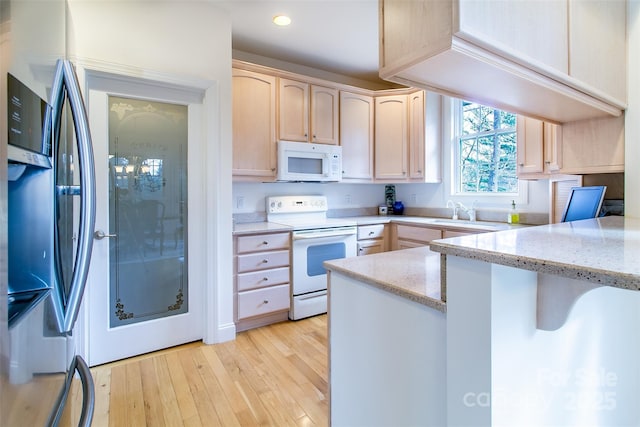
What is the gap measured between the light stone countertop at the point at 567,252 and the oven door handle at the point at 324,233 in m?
2.09

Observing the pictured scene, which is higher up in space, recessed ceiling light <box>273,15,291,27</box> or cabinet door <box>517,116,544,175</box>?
recessed ceiling light <box>273,15,291,27</box>

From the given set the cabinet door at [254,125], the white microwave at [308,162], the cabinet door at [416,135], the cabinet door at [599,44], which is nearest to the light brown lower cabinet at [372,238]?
the white microwave at [308,162]

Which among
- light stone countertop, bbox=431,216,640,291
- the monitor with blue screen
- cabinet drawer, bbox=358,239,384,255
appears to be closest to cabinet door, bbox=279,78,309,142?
cabinet drawer, bbox=358,239,384,255

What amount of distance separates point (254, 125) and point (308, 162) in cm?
66

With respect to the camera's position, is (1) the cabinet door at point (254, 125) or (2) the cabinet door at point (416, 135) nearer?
(1) the cabinet door at point (254, 125)

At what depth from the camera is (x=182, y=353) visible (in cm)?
236

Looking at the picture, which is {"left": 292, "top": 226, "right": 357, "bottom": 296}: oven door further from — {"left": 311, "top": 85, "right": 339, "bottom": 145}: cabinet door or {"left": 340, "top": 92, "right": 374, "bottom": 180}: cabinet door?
{"left": 311, "top": 85, "right": 339, "bottom": 145}: cabinet door

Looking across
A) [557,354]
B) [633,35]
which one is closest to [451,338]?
[557,354]

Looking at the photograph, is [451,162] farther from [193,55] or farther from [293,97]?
[193,55]

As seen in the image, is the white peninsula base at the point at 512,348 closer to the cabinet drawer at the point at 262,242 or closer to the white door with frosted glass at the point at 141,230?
the cabinet drawer at the point at 262,242

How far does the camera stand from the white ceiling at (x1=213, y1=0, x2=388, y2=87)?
2.48 m

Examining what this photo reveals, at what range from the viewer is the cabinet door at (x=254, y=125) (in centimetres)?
288

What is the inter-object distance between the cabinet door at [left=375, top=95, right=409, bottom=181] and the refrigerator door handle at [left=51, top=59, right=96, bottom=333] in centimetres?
322

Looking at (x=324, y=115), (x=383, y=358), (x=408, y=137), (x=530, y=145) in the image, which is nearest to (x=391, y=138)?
(x=408, y=137)
